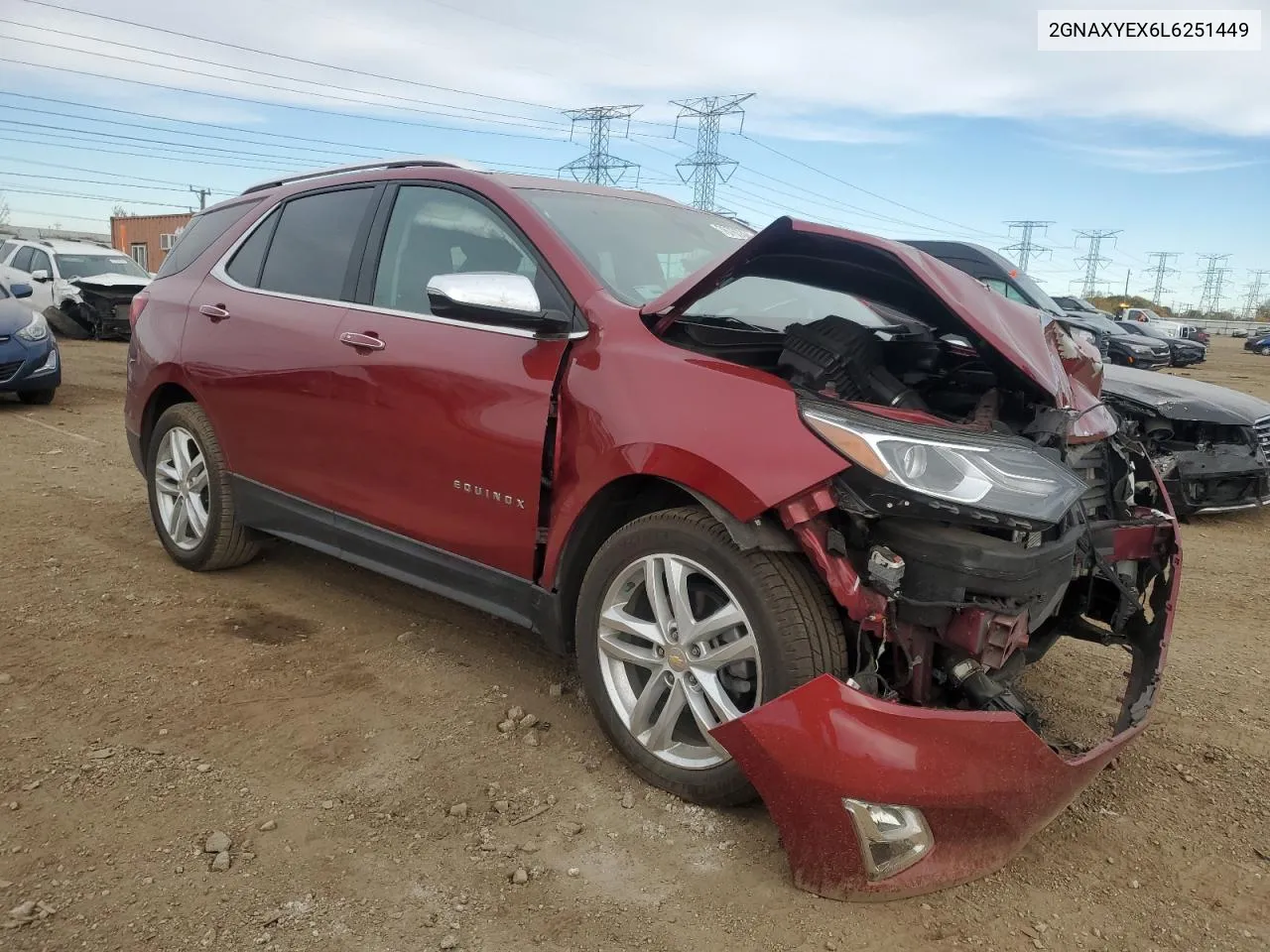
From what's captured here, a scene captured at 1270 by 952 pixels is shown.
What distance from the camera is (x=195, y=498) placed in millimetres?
4320

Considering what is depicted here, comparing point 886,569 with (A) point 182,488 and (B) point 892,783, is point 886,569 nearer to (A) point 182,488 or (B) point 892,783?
(B) point 892,783

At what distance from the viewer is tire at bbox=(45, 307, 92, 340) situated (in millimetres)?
16172

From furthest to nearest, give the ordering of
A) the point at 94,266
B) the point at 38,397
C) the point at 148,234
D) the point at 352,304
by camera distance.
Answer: the point at 148,234, the point at 94,266, the point at 38,397, the point at 352,304

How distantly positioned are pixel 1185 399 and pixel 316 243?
18.9 ft

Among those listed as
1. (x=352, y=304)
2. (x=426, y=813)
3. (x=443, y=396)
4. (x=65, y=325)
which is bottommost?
(x=426, y=813)

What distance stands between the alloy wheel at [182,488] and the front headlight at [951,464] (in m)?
3.10

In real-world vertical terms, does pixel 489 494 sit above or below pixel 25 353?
above

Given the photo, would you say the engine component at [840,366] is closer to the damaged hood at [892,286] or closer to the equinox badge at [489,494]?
the damaged hood at [892,286]

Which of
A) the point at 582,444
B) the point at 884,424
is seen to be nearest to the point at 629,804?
the point at 582,444

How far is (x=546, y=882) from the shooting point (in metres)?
2.28

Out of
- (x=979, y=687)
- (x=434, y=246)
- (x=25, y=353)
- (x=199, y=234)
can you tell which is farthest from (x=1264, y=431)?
(x=25, y=353)

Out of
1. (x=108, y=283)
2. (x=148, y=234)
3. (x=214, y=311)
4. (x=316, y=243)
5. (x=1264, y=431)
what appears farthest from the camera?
(x=148, y=234)

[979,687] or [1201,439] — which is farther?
[1201,439]

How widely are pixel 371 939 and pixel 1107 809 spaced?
203cm
